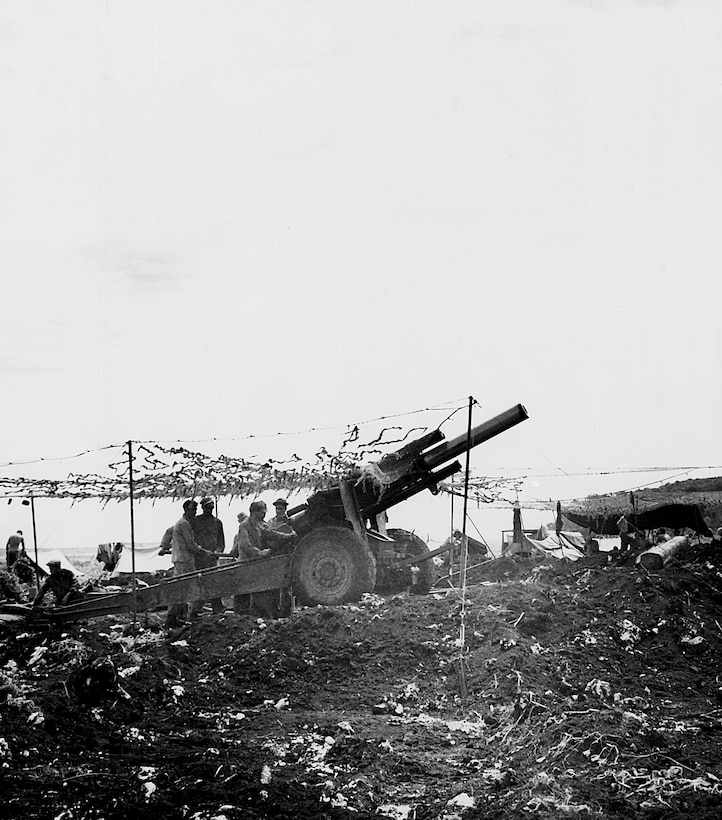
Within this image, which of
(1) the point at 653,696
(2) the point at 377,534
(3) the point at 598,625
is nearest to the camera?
(1) the point at 653,696

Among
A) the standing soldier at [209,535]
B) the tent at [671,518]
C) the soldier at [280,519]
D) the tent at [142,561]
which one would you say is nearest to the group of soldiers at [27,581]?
the tent at [142,561]

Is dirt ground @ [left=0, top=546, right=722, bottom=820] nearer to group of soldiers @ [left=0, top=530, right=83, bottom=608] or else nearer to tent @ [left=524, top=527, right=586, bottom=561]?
group of soldiers @ [left=0, top=530, right=83, bottom=608]

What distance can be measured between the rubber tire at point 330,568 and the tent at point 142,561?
155 inches

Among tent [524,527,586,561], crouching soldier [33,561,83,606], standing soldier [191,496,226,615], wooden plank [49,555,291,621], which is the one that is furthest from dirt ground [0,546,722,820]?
tent [524,527,586,561]

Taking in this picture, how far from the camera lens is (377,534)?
13.9 metres

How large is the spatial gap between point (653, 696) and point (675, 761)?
242cm

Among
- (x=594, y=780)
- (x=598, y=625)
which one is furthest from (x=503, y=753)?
(x=598, y=625)

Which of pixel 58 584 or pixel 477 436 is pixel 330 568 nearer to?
pixel 477 436

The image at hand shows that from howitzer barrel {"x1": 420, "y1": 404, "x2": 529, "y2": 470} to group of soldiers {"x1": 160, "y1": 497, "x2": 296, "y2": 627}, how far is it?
246 centimetres

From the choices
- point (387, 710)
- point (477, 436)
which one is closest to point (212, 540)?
point (477, 436)

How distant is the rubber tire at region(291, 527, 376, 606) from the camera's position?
41.9 feet

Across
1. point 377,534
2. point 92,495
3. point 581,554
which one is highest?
point 92,495

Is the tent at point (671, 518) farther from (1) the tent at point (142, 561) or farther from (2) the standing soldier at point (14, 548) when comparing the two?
(2) the standing soldier at point (14, 548)

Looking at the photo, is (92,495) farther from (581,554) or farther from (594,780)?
(581,554)
